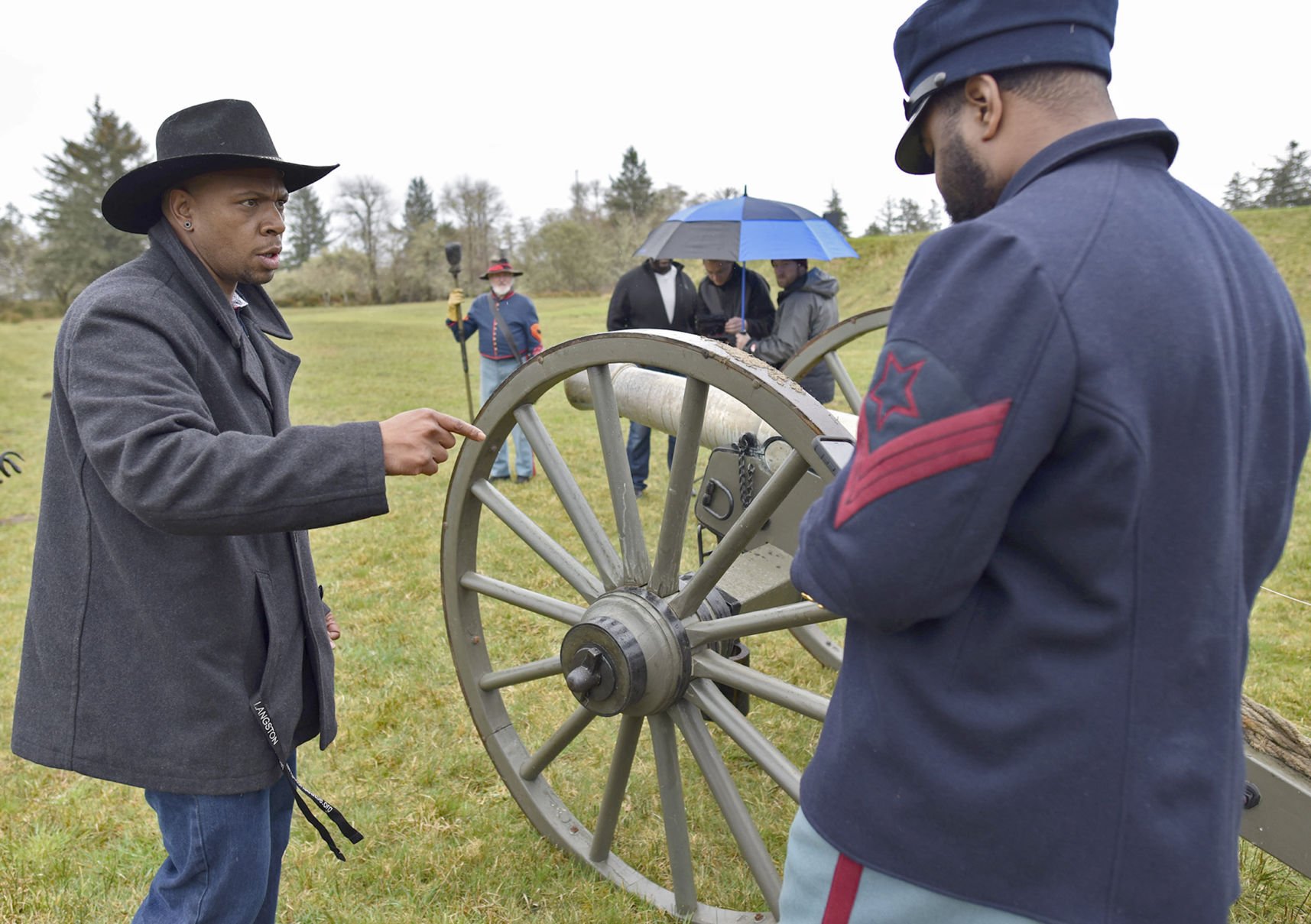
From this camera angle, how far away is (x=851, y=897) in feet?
4.07

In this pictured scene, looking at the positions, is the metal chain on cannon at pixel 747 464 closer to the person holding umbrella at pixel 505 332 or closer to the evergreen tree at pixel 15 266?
the person holding umbrella at pixel 505 332

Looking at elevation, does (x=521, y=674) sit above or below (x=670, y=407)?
below

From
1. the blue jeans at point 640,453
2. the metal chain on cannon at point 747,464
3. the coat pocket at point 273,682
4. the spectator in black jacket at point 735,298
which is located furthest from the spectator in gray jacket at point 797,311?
the coat pocket at point 273,682

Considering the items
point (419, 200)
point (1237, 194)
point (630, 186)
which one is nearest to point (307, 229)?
point (419, 200)

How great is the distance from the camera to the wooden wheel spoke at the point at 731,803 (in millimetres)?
2256

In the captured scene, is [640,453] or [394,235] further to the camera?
[394,235]

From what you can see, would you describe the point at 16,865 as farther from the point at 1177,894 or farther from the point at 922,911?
the point at 1177,894

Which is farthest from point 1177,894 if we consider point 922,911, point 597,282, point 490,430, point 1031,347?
point 597,282

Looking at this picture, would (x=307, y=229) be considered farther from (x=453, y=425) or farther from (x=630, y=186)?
(x=453, y=425)

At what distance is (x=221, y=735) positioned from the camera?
186 cm

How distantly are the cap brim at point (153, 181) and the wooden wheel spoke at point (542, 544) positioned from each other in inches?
39.8

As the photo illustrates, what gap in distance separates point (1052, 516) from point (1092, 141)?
1.42 feet

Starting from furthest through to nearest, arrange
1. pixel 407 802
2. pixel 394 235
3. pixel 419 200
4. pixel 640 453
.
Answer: pixel 419 200 → pixel 394 235 → pixel 640 453 → pixel 407 802

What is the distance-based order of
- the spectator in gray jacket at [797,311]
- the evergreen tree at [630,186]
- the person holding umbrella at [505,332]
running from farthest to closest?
the evergreen tree at [630,186]
the person holding umbrella at [505,332]
the spectator in gray jacket at [797,311]
